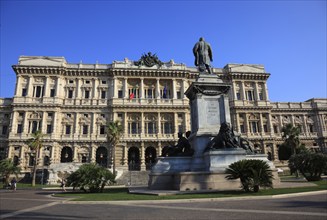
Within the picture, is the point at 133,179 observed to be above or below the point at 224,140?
below

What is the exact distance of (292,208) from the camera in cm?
848

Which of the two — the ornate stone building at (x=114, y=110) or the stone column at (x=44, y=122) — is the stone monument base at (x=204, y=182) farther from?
the stone column at (x=44, y=122)

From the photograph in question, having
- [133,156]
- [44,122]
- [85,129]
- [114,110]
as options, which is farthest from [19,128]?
[133,156]

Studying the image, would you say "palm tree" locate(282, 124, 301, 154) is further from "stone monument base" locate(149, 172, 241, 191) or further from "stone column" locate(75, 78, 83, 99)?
A: "stone column" locate(75, 78, 83, 99)

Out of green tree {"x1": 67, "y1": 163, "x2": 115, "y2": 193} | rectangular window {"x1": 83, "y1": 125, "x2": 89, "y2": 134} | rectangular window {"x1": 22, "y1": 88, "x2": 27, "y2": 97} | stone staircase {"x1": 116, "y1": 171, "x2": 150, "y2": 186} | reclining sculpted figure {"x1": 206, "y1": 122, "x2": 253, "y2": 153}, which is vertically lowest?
stone staircase {"x1": 116, "y1": 171, "x2": 150, "y2": 186}

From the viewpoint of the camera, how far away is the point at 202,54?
815 inches

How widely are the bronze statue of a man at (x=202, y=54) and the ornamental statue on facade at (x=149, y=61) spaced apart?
116 ft

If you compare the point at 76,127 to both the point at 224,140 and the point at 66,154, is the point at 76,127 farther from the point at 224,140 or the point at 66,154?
the point at 224,140

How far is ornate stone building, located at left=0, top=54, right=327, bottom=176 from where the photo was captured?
49.1 metres

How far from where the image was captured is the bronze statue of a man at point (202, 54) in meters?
20.6

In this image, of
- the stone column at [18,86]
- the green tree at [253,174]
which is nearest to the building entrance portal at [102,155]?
the stone column at [18,86]

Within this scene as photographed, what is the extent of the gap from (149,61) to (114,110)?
1387cm

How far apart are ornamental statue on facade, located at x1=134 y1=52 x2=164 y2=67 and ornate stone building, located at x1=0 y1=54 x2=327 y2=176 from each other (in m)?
0.18

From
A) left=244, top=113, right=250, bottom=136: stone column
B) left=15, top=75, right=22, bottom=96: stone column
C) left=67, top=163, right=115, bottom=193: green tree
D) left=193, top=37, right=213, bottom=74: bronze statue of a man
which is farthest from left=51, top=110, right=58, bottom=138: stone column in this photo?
left=244, top=113, right=250, bottom=136: stone column
